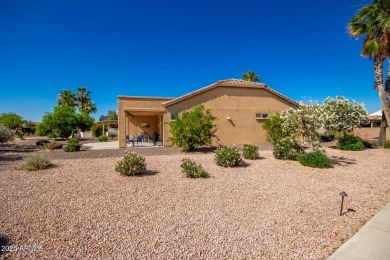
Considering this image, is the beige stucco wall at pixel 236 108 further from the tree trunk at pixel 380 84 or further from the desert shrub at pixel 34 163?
the desert shrub at pixel 34 163

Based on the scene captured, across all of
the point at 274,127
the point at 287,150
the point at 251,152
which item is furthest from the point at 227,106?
the point at 287,150

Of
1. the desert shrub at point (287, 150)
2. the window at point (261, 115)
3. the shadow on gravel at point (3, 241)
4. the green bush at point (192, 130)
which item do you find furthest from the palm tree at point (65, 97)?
the shadow on gravel at point (3, 241)

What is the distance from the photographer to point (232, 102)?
18.4 meters

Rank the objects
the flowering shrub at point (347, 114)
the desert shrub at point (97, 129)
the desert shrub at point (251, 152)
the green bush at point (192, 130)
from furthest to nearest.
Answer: the desert shrub at point (97, 129) → the flowering shrub at point (347, 114) → the green bush at point (192, 130) → the desert shrub at point (251, 152)

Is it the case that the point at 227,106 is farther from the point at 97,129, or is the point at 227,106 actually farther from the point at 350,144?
the point at 97,129

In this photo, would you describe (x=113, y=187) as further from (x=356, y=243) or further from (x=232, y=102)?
(x=232, y=102)

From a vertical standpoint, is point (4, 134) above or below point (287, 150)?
above

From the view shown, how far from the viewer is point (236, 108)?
18.5 metres

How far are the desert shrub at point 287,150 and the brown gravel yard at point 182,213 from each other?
229cm

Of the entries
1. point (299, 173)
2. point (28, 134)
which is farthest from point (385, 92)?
point (28, 134)

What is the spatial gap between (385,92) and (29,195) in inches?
907

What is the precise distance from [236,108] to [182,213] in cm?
1485

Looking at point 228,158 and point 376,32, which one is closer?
point 228,158

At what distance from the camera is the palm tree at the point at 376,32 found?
48.0 feet
